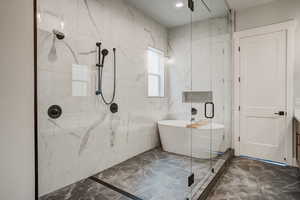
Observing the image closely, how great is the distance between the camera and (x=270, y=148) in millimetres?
2756

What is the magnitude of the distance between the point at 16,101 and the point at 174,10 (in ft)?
9.25

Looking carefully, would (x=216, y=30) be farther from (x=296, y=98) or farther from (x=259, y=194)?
(x=259, y=194)

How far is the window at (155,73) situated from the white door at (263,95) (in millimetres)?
1563

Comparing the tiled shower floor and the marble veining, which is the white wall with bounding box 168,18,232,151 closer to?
the marble veining

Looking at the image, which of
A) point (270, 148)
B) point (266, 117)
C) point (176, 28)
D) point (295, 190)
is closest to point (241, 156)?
Answer: point (270, 148)

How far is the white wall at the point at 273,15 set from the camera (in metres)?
2.55

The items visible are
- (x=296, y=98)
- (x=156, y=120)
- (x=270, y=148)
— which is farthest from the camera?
(x=156, y=120)

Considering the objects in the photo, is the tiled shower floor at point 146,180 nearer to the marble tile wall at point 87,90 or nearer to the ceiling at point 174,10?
the marble tile wall at point 87,90

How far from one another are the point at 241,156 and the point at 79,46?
10.7 feet

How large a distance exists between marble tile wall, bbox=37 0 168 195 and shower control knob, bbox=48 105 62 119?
0.14 feet

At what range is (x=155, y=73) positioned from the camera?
3492mm

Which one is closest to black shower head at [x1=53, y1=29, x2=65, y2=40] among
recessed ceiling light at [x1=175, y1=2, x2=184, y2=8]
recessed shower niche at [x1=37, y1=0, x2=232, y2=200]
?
recessed shower niche at [x1=37, y1=0, x2=232, y2=200]

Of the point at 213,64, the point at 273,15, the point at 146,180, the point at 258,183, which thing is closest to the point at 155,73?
the point at 213,64

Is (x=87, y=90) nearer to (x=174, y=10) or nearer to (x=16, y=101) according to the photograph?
(x=16, y=101)
